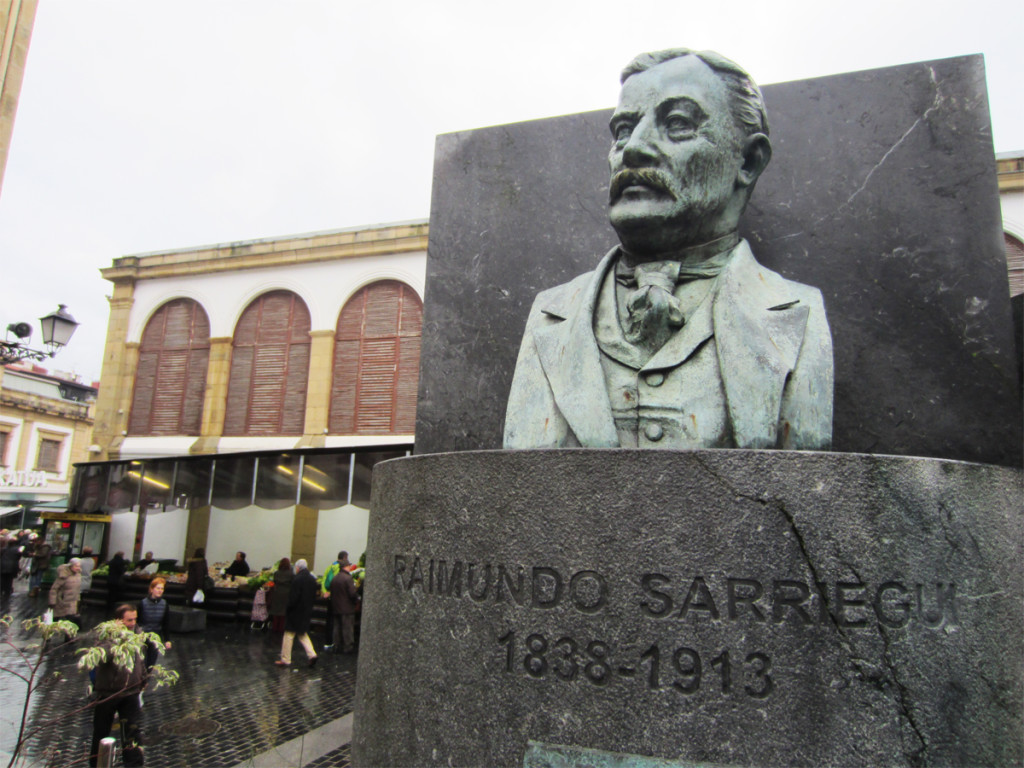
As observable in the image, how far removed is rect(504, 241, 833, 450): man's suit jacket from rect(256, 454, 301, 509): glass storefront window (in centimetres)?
1235

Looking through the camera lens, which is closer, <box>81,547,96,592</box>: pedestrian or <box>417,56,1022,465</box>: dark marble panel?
<box>417,56,1022,465</box>: dark marble panel

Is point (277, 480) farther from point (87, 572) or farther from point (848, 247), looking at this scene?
point (848, 247)

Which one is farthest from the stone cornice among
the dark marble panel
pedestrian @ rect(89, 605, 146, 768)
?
the dark marble panel

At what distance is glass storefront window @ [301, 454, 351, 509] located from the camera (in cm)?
1388

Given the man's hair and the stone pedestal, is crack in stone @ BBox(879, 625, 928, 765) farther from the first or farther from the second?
the man's hair

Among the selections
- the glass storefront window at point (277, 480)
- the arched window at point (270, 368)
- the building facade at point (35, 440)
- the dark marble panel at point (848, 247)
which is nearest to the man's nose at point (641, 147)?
the dark marble panel at point (848, 247)

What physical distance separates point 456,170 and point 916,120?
2.60m

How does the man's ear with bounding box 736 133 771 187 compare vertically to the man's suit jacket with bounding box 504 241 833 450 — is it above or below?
above

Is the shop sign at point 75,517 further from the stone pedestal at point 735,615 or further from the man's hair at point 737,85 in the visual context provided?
the man's hair at point 737,85

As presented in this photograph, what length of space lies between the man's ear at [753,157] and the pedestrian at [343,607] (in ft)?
31.0

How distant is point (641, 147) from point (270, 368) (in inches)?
733

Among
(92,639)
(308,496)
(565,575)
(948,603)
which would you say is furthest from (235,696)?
(948,603)

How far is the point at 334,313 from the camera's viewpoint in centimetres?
1969

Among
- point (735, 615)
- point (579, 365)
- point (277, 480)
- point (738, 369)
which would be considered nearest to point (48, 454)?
point (277, 480)
